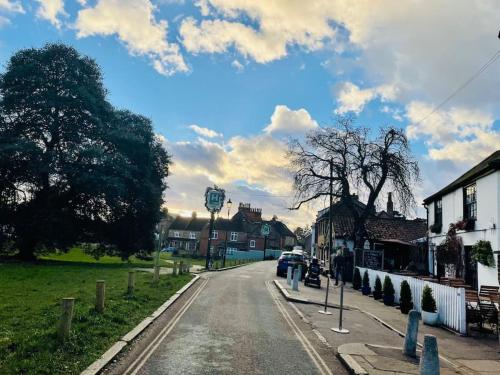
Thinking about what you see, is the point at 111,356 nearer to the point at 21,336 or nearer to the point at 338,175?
the point at 21,336

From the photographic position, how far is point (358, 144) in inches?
1346

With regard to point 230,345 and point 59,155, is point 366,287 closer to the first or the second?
point 230,345

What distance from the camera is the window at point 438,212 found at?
922 inches

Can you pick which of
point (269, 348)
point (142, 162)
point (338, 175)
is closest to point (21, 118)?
point (142, 162)

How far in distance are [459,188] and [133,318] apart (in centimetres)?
1646

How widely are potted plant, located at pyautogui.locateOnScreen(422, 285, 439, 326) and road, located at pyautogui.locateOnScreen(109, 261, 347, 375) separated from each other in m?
4.02

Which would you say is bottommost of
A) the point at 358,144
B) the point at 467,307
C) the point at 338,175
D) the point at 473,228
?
the point at 467,307

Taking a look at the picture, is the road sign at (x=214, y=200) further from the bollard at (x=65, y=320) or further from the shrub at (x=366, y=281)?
the bollard at (x=65, y=320)

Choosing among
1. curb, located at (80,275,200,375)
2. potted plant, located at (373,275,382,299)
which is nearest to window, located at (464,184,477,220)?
potted plant, located at (373,275,382,299)

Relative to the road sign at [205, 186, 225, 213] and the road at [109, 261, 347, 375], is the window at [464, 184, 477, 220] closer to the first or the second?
the road at [109, 261, 347, 375]

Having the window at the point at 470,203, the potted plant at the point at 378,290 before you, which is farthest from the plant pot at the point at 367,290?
the window at the point at 470,203

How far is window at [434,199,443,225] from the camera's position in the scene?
76.8 ft

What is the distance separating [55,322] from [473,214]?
17092mm

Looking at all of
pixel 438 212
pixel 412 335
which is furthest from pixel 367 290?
pixel 412 335
